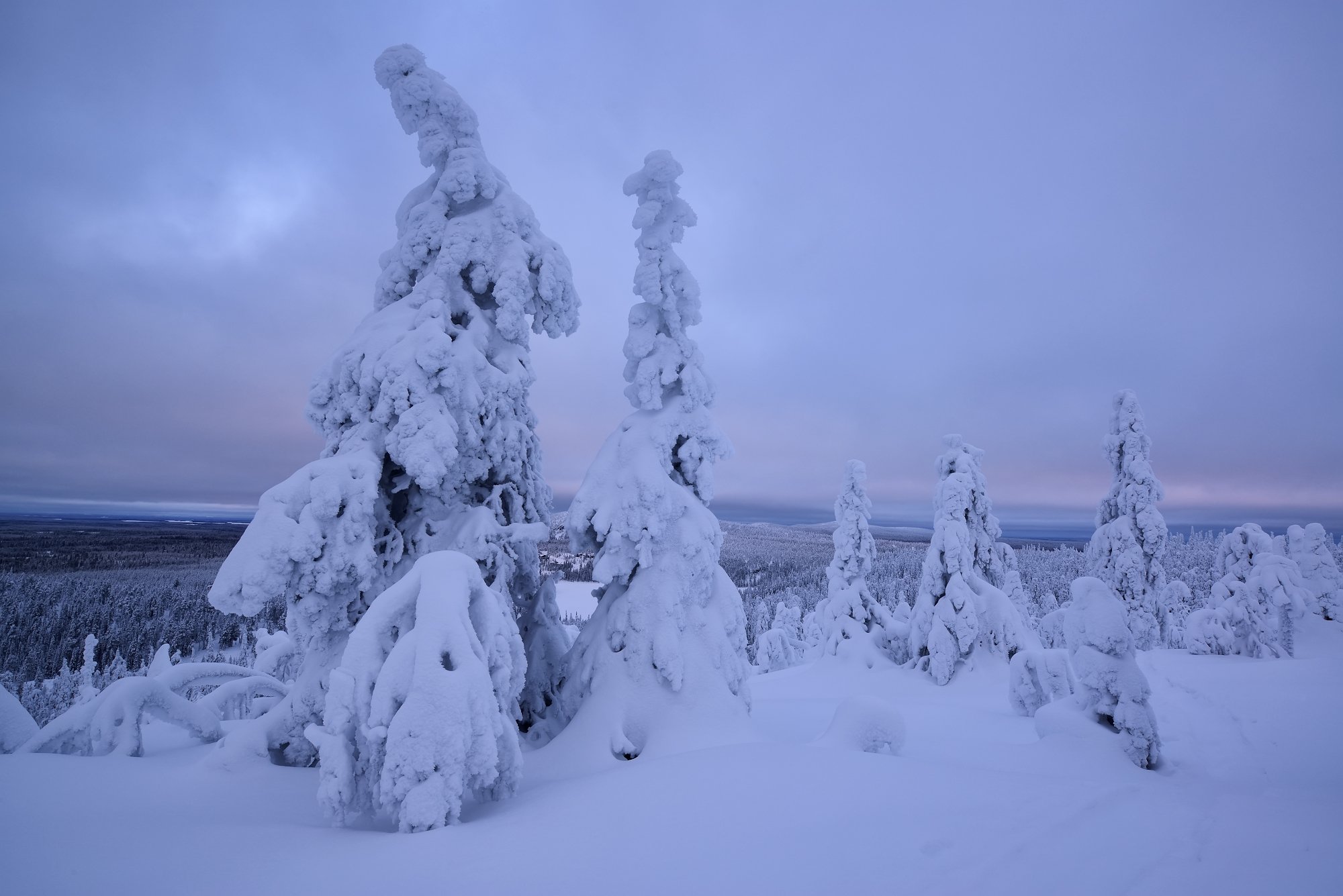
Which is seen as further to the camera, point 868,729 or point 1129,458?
point 1129,458

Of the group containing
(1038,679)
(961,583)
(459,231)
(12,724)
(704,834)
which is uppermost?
(459,231)

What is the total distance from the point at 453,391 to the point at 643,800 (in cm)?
723

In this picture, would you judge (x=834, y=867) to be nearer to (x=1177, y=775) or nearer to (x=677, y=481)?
(x=677, y=481)

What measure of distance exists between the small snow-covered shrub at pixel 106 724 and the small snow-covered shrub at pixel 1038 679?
66.5 feet

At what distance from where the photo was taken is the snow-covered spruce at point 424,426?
26.6ft

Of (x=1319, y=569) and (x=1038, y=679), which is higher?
(x=1319, y=569)

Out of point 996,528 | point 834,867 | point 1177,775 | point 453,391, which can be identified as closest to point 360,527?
point 453,391

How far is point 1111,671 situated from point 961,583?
13.3 meters

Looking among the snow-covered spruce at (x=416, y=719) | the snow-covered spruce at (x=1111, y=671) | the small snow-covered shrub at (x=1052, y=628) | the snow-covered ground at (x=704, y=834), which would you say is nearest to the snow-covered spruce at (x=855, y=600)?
the small snow-covered shrub at (x=1052, y=628)

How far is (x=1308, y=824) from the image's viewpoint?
4.95 meters

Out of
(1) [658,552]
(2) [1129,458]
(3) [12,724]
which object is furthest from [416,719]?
(2) [1129,458]

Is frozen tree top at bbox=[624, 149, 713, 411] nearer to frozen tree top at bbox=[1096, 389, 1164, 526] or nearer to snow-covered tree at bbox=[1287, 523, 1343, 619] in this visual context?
frozen tree top at bbox=[1096, 389, 1164, 526]

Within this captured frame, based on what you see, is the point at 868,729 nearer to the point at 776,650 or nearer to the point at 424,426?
the point at 424,426

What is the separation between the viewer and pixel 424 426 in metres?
9.09
